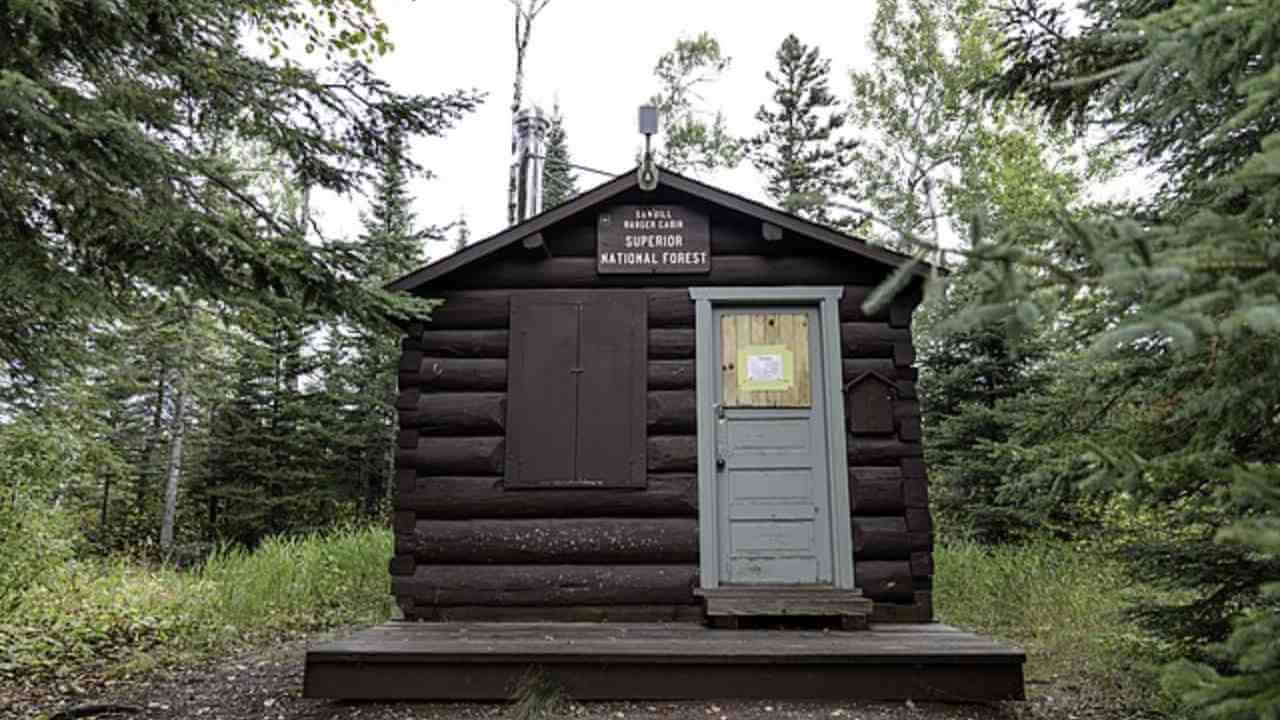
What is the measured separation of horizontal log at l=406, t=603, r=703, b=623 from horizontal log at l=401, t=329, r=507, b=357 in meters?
1.81

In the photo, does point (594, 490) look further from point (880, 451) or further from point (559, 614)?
point (880, 451)

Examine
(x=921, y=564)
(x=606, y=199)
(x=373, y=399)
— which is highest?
(x=606, y=199)

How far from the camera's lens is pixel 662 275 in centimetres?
587

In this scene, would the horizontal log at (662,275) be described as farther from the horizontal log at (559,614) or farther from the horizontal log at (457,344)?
the horizontal log at (559,614)

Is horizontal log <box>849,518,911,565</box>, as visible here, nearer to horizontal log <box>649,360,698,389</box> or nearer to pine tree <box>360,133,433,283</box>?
horizontal log <box>649,360,698,389</box>

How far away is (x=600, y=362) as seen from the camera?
5730 millimetres

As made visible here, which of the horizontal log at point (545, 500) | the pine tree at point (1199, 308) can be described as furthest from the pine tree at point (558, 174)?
the pine tree at point (1199, 308)

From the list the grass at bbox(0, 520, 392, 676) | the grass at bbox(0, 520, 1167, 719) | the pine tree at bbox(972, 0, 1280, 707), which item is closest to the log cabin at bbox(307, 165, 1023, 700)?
the grass at bbox(0, 520, 1167, 719)

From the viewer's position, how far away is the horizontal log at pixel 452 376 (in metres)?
5.76

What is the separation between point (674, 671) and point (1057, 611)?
4048 millimetres

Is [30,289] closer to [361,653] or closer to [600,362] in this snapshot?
[361,653]

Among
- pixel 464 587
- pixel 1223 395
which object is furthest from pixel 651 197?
pixel 1223 395

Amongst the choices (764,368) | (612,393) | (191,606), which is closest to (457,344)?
(612,393)

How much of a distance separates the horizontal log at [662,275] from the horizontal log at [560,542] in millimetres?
1772
